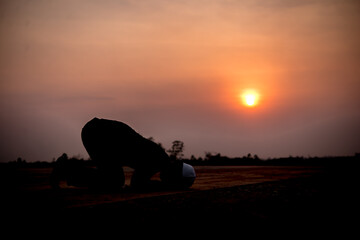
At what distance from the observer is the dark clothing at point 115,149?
8.77 metres

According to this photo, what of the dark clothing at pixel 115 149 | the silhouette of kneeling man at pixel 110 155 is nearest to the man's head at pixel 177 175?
the silhouette of kneeling man at pixel 110 155

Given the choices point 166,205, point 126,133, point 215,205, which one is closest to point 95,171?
point 126,133

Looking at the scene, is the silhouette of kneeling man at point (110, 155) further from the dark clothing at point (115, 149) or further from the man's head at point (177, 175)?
the man's head at point (177, 175)

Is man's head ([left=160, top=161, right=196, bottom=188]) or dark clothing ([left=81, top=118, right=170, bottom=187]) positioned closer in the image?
dark clothing ([left=81, top=118, right=170, bottom=187])

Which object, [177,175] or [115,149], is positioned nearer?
[115,149]

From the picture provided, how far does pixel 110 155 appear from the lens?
8805 millimetres

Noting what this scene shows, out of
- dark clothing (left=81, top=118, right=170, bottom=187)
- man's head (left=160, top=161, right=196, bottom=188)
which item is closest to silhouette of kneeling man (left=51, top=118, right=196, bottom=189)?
dark clothing (left=81, top=118, right=170, bottom=187)

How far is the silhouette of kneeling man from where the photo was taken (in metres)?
8.75

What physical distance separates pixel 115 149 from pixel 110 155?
194 mm

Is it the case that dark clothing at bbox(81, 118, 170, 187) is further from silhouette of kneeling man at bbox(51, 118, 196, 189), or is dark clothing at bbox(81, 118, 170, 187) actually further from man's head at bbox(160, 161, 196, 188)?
man's head at bbox(160, 161, 196, 188)

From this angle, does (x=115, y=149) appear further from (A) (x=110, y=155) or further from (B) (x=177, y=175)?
(B) (x=177, y=175)

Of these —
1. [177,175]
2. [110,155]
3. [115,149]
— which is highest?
[115,149]

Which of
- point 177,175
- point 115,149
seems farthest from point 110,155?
point 177,175

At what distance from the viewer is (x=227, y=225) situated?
4.96m
